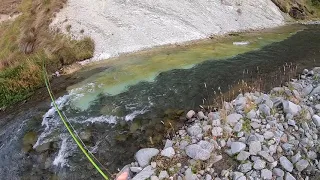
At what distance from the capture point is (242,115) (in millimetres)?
9172

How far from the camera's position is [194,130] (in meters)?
8.95

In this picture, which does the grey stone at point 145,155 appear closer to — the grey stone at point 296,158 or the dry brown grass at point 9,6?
the grey stone at point 296,158

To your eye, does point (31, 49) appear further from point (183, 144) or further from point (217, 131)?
point (217, 131)

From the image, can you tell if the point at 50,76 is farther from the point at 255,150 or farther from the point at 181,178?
the point at 255,150

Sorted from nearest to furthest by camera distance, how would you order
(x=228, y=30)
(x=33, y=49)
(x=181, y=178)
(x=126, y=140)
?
1. (x=181, y=178)
2. (x=126, y=140)
3. (x=33, y=49)
4. (x=228, y=30)

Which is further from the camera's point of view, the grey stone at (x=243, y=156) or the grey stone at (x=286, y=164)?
the grey stone at (x=243, y=156)

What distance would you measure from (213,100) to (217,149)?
11.5 ft

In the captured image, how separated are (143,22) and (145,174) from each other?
48.8ft

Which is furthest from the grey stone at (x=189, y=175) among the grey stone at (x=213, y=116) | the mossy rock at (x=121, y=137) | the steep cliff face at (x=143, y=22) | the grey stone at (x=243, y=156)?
the steep cliff face at (x=143, y=22)

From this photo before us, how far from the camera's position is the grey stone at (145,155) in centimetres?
815

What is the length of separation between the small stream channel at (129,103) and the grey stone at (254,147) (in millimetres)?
2846

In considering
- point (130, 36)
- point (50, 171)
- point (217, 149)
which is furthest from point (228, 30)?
point (50, 171)

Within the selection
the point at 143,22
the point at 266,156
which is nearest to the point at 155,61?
the point at 143,22

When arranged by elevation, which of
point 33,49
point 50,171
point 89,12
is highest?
point 89,12
